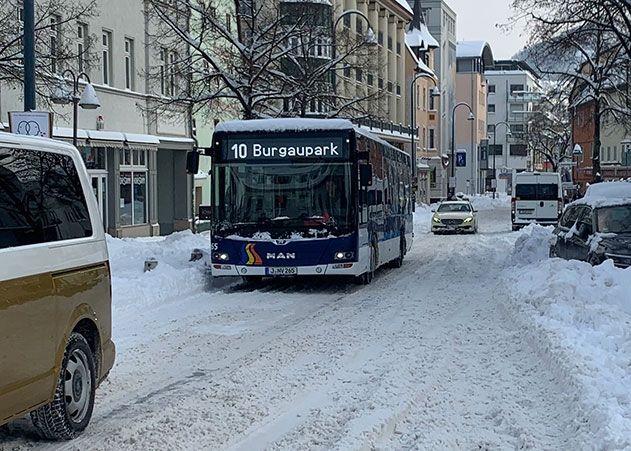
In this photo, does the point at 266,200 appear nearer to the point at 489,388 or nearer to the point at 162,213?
the point at 489,388

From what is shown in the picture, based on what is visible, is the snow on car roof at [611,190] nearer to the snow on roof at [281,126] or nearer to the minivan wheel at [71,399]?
the snow on roof at [281,126]

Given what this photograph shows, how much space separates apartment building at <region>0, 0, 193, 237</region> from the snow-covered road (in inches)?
600

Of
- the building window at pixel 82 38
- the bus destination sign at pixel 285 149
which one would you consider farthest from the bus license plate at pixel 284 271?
the building window at pixel 82 38

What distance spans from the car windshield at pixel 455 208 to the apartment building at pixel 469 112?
68.1 metres

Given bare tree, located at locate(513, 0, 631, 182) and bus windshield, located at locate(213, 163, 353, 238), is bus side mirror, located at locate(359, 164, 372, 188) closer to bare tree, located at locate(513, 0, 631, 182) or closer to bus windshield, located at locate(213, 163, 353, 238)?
bus windshield, located at locate(213, 163, 353, 238)

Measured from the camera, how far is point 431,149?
90375mm

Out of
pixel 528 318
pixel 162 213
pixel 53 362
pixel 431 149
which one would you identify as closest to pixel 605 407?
pixel 53 362

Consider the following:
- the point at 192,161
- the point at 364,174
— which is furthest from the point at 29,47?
the point at 364,174

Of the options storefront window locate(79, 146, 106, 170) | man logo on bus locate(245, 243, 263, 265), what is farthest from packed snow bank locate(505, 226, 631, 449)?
storefront window locate(79, 146, 106, 170)

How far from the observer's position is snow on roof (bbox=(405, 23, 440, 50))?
88.9 metres

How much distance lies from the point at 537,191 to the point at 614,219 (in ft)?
91.1

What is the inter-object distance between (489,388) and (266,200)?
9196 mm

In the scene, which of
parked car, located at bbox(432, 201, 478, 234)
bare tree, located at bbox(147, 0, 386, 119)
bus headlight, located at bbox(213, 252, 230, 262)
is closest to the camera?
bus headlight, located at bbox(213, 252, 230, 262)

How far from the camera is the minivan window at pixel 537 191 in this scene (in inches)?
1706
